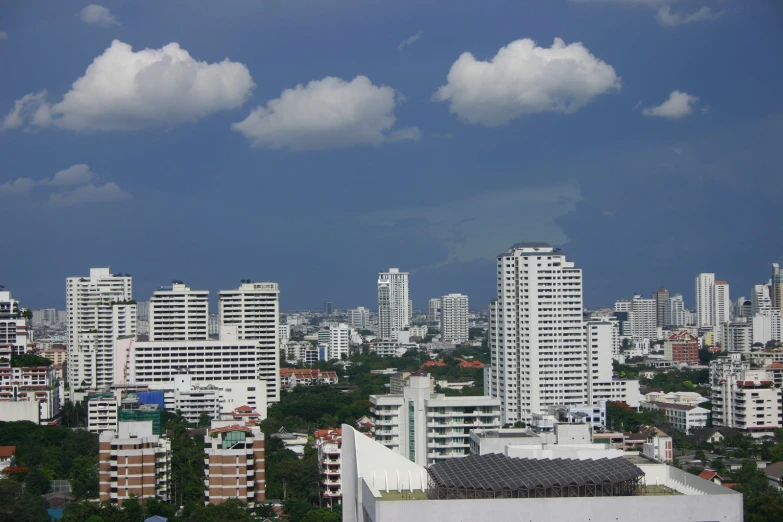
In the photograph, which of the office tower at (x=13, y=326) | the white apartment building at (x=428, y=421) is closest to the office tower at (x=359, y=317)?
the office tower at (x=13, y=326)

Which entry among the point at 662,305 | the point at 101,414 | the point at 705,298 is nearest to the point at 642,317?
the point at 705,298

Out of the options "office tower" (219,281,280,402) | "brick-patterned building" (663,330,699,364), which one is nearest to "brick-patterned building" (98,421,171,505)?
"office tower" (219,281,280,402)

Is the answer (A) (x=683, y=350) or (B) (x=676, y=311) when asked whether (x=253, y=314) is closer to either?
(A) (x=683, y=350)

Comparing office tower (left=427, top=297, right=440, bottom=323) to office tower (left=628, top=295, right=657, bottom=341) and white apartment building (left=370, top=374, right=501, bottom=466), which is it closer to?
office tower (left=628, top=295, right=657, bottom=341)

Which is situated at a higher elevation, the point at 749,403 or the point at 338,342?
the point at 338,342

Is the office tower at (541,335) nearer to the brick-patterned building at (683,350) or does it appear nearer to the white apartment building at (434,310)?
the brick-patterned building at (683,350)

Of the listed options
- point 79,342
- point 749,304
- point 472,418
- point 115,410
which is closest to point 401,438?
point 472,418
